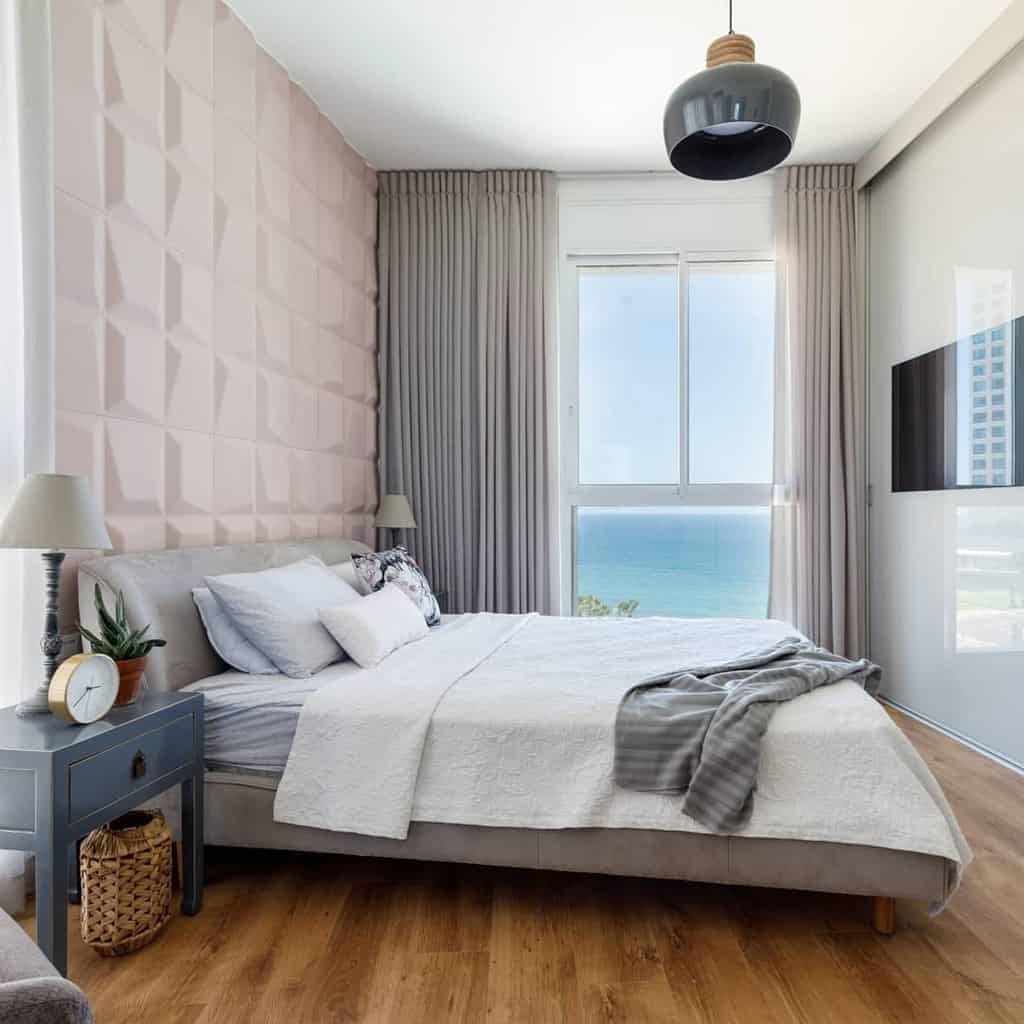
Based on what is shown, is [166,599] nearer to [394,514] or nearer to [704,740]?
[704,740]

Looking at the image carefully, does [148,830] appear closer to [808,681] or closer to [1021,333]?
[808,681]

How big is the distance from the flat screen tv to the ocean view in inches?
36.4

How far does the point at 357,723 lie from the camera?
199 cm

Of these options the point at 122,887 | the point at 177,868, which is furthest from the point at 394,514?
the point at 122,887

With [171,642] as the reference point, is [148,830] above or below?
below

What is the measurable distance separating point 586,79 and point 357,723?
3.02m

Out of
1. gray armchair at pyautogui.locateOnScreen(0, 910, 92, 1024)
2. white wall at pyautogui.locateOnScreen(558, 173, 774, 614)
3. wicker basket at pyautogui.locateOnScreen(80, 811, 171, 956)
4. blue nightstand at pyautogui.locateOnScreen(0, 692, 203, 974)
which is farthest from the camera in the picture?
white wall at pyautogui.locateOnScreen(558, 173, 774, 614)

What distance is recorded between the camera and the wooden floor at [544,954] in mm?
1602

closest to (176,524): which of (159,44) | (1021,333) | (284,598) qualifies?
(284,598)

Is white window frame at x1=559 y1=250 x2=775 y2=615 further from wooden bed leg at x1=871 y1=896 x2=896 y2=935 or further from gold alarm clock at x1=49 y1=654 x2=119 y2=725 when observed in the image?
gold alarm clock at x1=49 y1=654 x2=119 y2=725

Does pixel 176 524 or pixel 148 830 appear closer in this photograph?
pixel 148 830

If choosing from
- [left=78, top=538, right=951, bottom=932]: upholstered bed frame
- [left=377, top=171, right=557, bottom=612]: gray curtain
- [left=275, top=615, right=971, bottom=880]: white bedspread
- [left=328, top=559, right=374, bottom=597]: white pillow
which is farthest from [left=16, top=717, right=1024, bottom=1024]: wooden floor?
[left=377, top=171, right=557, bottom=612]: gray curtain

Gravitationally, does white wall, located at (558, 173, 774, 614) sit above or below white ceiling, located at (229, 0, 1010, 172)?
below

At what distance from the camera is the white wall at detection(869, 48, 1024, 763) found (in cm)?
307
